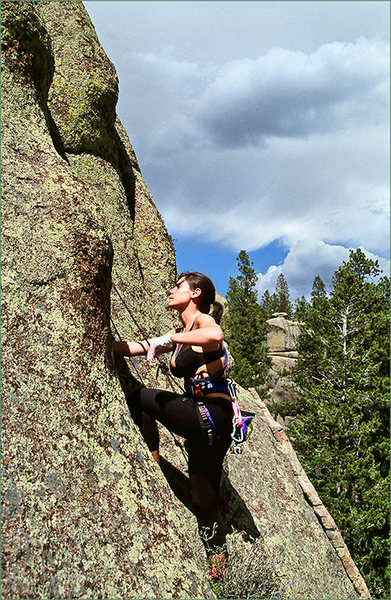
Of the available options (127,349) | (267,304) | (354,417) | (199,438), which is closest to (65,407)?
(127,349)

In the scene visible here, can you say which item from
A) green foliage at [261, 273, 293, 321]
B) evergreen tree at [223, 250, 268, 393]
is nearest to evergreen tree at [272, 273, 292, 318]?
green foliage at [261, 273, 293, 321]

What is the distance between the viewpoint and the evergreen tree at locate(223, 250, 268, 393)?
39.7 meters

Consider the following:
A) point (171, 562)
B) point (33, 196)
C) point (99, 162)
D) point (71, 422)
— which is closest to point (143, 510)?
point (171, 562)

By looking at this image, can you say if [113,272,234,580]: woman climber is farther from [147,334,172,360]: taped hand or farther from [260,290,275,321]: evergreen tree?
[260,290,275,321]: evergreen tree

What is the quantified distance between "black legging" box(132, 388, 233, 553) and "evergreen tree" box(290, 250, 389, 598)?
18.2 metres

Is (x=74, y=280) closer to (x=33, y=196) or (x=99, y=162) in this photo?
(x=33, y=196)

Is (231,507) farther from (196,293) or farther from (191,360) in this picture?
(196,293)

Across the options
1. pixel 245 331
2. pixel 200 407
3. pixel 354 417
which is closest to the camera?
pixel 200 407

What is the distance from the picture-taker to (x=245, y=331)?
41750 millimetres

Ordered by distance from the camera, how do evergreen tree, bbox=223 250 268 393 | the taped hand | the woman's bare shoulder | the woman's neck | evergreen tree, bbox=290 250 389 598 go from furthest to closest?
evergreen tree, bbox=223 250 268 393, evergreen tree, bbox=290 250 389 598, the woman's neck, the taped hand, the woman's bare shoulder

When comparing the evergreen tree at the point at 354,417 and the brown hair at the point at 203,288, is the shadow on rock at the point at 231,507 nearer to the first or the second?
the brown hair at the point at 203,288

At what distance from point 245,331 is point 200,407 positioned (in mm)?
37618

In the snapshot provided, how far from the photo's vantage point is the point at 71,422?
3.54 m

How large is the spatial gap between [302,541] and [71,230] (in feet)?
20.6
